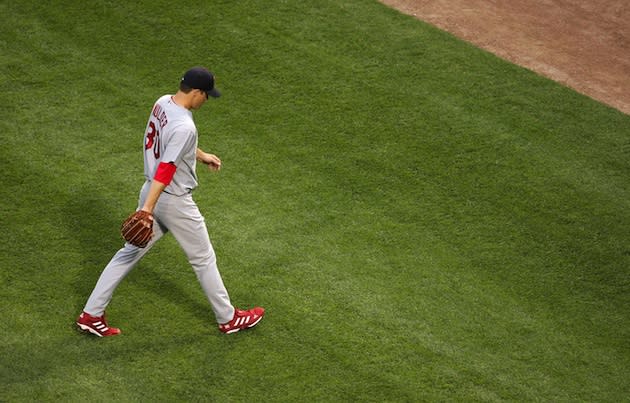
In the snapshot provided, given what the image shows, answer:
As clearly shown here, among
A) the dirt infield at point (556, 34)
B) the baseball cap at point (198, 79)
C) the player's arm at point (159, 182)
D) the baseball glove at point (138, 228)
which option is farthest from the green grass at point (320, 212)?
the baseball cap at point (198, 79)

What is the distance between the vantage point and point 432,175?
7.04 meters

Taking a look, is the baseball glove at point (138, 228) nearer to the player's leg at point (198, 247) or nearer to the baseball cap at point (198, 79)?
the player's leg at point (198, 247)

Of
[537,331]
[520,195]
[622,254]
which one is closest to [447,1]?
[520,195]

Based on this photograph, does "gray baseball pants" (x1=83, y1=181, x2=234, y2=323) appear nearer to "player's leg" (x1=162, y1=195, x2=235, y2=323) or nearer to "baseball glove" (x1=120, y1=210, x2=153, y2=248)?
"player's leg" (x1=162, y1=195, x2=235, y2=323)

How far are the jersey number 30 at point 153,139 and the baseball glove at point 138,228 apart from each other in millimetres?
405

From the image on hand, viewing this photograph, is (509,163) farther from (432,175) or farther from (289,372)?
(289,372)

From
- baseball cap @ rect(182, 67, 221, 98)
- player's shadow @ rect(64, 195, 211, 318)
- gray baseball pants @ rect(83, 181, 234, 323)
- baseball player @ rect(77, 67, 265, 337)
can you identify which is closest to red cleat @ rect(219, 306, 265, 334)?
baseball player @ rect(77, 67, 265, 337)

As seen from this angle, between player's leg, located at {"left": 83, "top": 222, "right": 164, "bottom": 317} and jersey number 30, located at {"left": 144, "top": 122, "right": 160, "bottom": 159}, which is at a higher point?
jersey number 30, located at {"left": 144, "top": 122, "right": 160, "bottom": 159}

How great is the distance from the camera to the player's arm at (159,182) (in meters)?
4.88

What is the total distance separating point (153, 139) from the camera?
16.8 feet

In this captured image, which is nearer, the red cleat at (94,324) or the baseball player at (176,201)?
the baseball player at (176,201)

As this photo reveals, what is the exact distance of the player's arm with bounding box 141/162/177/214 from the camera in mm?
4879

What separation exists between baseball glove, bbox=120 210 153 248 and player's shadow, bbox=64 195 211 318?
0.82 metres

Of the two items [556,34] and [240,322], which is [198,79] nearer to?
[240,322]
